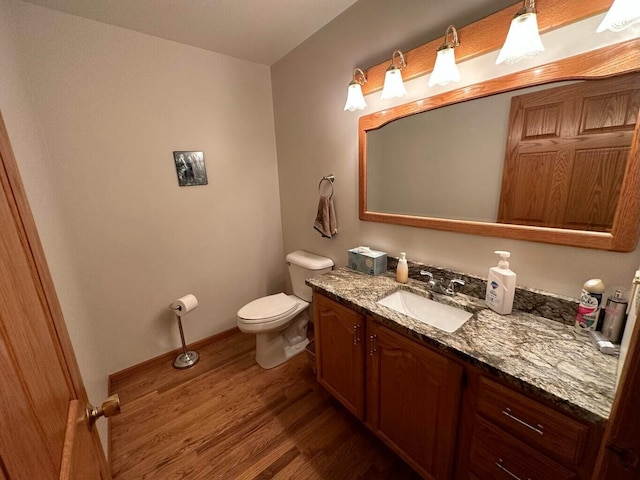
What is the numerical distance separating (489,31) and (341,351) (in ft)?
5.40

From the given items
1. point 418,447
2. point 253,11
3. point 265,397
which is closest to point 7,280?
point 418,447

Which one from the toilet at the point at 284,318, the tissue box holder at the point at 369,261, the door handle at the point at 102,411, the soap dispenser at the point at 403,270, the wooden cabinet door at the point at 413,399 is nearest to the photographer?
the door handle at the point at 102,411

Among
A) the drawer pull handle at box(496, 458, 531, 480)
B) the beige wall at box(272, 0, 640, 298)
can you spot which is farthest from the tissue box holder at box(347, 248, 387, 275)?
the drawer pull handle at box(496, 458, 531, 480)

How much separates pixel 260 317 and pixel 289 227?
0.96 metres

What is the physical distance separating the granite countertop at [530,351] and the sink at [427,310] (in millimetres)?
52

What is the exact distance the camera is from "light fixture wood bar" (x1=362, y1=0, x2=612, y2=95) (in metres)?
0.88

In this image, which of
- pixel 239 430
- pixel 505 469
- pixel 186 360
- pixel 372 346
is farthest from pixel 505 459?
pixel 186 360

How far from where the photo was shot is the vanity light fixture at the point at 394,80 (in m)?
1.32

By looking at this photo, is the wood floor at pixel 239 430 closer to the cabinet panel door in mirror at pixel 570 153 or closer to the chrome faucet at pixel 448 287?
the chrome faucet at pixel 448 287

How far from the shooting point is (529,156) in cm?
106

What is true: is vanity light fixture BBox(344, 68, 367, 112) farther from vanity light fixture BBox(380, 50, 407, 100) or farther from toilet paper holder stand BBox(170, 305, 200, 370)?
toilet paper holder stand BBox(170, 305, 200, 370)

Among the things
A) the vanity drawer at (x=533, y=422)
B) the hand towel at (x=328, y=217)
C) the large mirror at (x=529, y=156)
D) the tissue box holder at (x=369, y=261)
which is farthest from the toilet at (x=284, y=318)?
the vanity drawer at (x=533, y=422)

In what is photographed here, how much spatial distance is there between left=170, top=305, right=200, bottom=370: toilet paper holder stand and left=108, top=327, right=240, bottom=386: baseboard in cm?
6

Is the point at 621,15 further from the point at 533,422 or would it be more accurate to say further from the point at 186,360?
the point at 186,360
